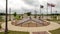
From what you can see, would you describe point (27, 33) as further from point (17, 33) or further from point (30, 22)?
point (30, 22)

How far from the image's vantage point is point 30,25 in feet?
110

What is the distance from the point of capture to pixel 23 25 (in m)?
33.7

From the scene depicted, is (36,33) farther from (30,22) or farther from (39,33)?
(30,22)

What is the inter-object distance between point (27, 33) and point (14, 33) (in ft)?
7.60

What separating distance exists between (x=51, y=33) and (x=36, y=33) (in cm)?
264

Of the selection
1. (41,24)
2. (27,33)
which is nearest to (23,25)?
(41,24)

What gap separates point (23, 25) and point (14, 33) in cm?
960

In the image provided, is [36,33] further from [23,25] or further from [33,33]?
[23,25]

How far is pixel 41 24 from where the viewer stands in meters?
34.8

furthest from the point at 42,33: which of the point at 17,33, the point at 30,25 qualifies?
the point at 30,25

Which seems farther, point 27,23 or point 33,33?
point 27,23

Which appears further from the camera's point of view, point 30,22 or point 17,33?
point 30,22

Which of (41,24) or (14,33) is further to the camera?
(41,24)

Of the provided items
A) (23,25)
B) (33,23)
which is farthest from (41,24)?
(23,25)
